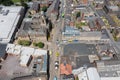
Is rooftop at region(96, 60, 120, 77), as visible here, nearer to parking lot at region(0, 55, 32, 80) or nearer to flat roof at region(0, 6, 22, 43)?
parking lot at region(0, 55, 32, 80)

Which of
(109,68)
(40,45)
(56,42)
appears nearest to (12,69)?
(40,45)

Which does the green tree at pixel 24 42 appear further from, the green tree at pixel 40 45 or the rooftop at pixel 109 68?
the rooftop at pixel 109 68

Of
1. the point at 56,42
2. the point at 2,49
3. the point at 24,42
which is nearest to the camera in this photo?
the point at 2,49

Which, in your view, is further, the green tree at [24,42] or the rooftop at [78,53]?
the green tree at [24,42]

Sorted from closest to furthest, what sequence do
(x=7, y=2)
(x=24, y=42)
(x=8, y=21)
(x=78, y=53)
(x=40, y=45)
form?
1. (x=78, y=53)
2. (x=40, y=45)
3. (x=24, y=42)
4. (x=8, y=21)
5. (x=7, y=2)

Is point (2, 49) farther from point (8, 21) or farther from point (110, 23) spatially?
point (110, 23)

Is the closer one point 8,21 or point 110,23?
point 8,21

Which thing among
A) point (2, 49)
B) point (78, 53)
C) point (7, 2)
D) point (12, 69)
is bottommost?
point (12, 69)

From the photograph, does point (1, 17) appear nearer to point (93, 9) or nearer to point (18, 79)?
point (18, 79)

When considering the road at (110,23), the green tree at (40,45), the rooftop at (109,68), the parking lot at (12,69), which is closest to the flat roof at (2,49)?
the parking lot at (12,69)
